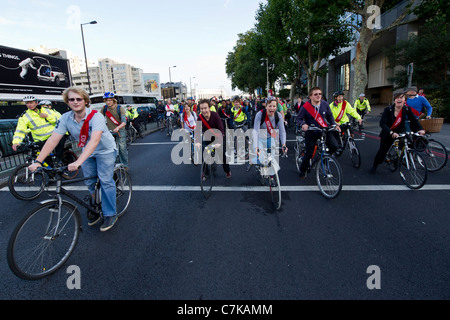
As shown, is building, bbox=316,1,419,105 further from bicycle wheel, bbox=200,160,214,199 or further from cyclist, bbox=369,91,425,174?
bicycle wheel, bbox=200,160,214,199

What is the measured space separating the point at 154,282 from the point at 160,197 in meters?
2.55

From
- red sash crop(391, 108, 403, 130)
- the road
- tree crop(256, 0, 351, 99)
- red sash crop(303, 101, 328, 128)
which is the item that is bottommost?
the road

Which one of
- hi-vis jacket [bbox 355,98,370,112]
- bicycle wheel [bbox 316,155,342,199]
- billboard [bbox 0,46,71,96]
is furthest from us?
billboard [bbox 0,46,71,96]

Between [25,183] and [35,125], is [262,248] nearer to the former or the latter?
[25,183]

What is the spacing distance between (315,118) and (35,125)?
19.3 feet

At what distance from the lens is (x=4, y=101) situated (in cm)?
1216

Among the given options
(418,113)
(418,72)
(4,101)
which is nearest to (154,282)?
(418,113)

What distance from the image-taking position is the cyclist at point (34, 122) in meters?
5.29

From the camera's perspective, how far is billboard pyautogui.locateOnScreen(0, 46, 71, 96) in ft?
39.9

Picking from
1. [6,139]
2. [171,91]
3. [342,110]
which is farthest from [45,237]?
[171,91]

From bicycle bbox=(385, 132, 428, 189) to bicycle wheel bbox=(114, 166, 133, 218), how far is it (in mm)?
5314

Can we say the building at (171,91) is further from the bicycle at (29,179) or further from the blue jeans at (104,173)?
the blue jeans at (104,173)

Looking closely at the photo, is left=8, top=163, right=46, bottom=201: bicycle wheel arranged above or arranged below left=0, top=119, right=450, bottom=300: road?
above

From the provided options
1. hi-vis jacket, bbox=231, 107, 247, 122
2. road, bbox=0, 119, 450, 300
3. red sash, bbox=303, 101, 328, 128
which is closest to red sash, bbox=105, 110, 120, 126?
road, bbox=0, 119, 450, 300
